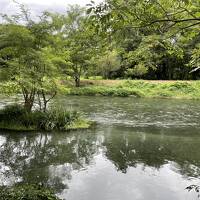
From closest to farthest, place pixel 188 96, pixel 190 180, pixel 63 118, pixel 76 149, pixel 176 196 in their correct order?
1. pixel 176 196
2. pixel 190 180
3. pixel 76 149
4. pixel 63 118
5. pixel 188 96

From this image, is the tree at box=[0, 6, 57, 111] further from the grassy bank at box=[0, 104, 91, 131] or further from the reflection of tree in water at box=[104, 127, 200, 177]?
the reflection of tree in water at box=[104, 127, 200, 177]

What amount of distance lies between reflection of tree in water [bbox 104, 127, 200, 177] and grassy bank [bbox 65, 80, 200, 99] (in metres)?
22.4

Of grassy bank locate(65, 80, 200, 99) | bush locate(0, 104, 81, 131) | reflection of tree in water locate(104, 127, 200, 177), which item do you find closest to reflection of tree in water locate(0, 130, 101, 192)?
reflection of tree in water locate(104, 127, 200, 177)

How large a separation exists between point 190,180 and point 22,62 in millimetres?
9423

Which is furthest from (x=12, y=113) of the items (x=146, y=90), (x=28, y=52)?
(x=146, y=90)

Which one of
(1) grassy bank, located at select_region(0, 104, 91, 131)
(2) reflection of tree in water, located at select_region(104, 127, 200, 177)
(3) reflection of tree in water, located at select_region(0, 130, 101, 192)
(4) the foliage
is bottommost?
(2) reflection of tree in water, located at select_region(104, 127, 200, 177)

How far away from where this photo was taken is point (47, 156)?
13000mm

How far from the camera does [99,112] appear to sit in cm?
2588

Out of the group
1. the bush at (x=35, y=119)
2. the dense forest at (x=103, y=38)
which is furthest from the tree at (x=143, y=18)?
the bush at (x=35, y=119)

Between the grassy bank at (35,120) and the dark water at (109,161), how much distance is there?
87 centimetres

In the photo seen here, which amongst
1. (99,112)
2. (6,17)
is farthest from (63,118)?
(99,112)

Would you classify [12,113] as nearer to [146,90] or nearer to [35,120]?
[35,120]

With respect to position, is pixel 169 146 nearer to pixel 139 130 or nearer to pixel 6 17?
pixel 139 130

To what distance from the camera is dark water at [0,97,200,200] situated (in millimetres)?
9828
